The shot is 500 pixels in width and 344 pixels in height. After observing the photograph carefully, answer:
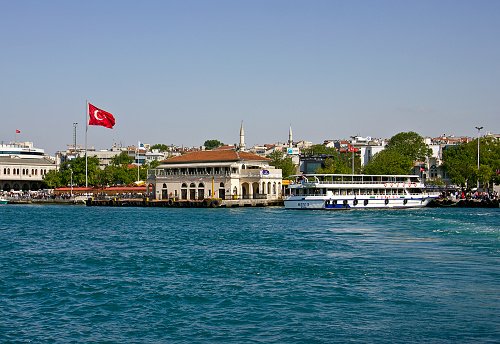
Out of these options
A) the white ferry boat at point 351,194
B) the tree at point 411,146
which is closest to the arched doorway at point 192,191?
the white ferry boat at point 351,194

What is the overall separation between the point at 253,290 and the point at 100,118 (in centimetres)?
5370

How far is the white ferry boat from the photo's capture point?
54.1 m

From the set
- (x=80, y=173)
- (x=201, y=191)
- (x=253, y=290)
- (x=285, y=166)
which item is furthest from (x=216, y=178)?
(x=253, y=290)

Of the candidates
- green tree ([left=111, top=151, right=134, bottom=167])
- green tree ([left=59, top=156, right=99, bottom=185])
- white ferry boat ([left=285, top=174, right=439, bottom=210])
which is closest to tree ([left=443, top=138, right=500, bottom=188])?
white ferry boat ([left=285, top=174, right=439, bottom=210])

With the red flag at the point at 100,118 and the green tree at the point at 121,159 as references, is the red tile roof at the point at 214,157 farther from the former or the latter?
the green tree at the point at 121,159

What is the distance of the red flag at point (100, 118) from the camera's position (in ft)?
215

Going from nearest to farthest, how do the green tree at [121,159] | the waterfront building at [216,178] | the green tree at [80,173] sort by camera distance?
1. the waterfront building at [216,178]
2. the green tree at [80,173]
3. the green tree at [121,159]

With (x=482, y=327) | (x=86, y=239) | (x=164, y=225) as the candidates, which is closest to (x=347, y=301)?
(x=482, y=327)

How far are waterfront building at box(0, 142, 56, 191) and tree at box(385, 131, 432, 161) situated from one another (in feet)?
209

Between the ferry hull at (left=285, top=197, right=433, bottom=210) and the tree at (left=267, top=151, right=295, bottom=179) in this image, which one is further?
the tree at (left=267, top=151, right=295, bottom=179)

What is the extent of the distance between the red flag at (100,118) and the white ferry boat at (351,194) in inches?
911

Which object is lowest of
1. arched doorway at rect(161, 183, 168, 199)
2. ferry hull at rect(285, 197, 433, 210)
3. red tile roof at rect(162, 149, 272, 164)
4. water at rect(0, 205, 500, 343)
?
water at rect(0, 205, 500, 343)

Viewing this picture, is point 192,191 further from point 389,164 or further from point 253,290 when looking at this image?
point 253,290

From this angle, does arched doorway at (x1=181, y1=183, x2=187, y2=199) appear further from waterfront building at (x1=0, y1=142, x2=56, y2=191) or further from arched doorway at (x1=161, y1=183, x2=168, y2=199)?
waterfront building at (x1=0, y1=142, x2=56, y2=191)
